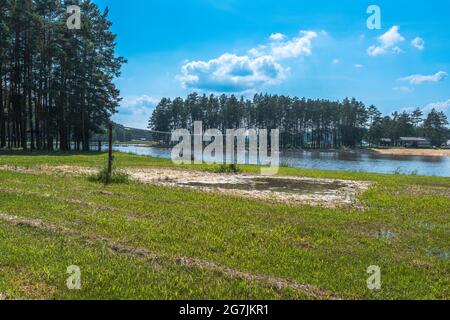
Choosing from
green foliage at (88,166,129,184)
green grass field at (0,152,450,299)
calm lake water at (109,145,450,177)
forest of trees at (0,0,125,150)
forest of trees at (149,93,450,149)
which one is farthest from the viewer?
forest of trees at (149,93,450,149)

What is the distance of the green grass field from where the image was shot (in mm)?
4871

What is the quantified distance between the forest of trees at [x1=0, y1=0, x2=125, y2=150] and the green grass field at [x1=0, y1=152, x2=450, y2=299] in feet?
115

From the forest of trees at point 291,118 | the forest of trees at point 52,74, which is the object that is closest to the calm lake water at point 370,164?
the forest of trees at point 52,74

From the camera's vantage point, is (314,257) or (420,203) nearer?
(314,257)

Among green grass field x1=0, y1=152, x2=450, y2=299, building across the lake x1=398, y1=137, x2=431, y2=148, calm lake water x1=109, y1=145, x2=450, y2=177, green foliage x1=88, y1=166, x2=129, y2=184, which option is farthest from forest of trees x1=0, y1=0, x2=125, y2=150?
building across the lake x1=398, y1=137, x2=431, y2=148

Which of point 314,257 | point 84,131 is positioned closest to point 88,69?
point 84,131

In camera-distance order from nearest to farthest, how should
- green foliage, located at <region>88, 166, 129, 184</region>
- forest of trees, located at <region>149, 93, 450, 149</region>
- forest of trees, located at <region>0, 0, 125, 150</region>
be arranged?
green foliage, located at <region>88, 166, 129, 184</region>, forest of trees, located at <region>0, 0, 125, 150</region>, forest of trees, located at <region>149, 93, 450, 149</region>

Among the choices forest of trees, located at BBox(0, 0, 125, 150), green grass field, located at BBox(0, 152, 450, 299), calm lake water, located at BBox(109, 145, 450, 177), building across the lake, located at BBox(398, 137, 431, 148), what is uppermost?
forest of trees, located at BBox(0, 0, 125, 150)

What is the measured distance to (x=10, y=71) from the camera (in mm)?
41938

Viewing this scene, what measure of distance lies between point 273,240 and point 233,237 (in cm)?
71

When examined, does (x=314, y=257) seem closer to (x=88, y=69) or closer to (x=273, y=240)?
(x=273, y=240)

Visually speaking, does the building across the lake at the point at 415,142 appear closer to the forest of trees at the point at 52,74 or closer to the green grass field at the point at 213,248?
the forest of trees at the point at 52,74

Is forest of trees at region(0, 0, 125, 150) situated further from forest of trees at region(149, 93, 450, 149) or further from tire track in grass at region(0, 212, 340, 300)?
forest of trees at region(149, 93, 450, 149)

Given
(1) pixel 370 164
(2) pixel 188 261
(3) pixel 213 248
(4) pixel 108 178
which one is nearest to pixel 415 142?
(1) pixel 370 164
